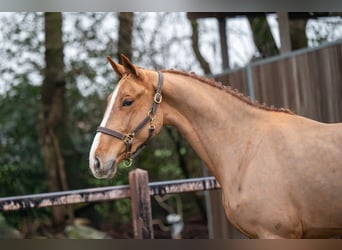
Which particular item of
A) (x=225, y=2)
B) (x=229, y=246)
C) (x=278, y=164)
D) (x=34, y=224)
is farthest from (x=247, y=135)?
(x=34, y=224)

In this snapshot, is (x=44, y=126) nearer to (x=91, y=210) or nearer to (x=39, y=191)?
(x=39, y=191)

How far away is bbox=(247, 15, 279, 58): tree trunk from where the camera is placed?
6.59m

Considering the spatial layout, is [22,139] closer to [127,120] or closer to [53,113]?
[53,113]

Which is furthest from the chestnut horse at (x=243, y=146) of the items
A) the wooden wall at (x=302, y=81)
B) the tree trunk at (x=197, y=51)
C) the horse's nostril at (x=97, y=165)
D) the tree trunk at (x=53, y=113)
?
the tree trunk at (x=53, y=113)

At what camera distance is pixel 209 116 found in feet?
8.57

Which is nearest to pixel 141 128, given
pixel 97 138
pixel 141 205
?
pixel 97 138

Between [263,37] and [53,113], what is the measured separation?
3.12 metres

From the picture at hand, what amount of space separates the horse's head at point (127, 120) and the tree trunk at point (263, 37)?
13.8 feet

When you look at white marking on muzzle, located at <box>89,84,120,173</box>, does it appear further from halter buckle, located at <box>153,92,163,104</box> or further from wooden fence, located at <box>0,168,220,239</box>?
wooden fence, located at <box>0,168,220,239</box>

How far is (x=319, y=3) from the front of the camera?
2.74m

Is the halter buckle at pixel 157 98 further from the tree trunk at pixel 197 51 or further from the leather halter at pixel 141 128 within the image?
the tree trunk at pixel 197 51

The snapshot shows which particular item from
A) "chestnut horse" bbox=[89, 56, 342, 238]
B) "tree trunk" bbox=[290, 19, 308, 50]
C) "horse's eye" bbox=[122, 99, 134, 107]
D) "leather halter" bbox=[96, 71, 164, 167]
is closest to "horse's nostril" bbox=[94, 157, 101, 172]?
"chestnut horse" bbox=[89, 56, 342, 238]

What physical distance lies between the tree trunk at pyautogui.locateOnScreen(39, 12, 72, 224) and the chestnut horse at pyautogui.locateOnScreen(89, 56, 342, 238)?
4976mm

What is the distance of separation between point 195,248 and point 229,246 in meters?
0.16
